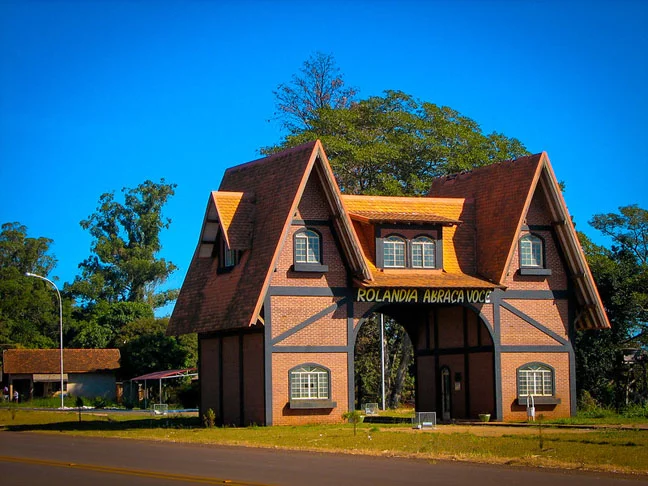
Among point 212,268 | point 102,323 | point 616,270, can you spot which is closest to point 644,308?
point 616,270

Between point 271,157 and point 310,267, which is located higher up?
point 271,157

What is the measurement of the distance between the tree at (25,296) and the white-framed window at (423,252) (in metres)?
61.7

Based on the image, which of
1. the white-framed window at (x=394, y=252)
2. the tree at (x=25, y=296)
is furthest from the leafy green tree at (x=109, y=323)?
the white-framed window at (x=394, y=252)

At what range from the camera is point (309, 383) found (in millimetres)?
40125

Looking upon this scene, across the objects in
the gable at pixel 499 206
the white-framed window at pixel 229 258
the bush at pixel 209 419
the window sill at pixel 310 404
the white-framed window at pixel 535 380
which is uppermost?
the gable at pixel 499 206

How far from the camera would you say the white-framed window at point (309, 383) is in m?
39.8

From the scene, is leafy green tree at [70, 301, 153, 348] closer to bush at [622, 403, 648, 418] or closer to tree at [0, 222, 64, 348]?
tree at [0, 222, 64, 348]

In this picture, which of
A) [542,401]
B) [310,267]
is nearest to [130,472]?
[310,267]

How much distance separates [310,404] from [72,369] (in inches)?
1959

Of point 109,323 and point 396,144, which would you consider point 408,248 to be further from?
point 109,323

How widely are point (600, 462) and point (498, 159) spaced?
40.7m

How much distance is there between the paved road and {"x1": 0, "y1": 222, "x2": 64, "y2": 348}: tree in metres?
71.4

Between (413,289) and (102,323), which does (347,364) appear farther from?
(102,323)

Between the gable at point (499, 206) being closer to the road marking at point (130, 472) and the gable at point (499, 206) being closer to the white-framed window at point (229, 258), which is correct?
the white-framed window at point (229, 258)
